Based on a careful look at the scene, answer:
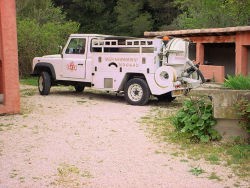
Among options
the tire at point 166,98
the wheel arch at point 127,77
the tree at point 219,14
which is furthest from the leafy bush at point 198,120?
the tree at point 219,14

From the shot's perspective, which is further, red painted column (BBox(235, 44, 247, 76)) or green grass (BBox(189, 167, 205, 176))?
red painted column (BBox(235, 44, 247, 76))

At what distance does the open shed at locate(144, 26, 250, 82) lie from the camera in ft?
58.3

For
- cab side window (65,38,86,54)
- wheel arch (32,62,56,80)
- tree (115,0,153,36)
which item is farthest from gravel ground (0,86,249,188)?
tree (115,0,153,36)

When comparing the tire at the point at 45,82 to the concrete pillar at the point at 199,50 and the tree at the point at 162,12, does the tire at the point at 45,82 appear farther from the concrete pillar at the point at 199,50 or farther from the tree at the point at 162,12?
the tree at the point at 162,12

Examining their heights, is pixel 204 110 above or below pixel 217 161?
above

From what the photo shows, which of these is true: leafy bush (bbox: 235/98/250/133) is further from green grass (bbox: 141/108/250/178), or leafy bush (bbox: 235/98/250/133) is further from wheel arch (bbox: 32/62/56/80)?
wheel arch (bbox: 32/62/56/80)

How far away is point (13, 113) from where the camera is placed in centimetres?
1099

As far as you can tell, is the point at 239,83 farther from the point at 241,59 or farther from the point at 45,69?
the point at 241,59

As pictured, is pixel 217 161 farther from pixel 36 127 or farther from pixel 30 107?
pixel 30 107

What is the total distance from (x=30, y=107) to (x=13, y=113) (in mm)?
1257

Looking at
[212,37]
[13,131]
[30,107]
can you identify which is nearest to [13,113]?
[30,107]

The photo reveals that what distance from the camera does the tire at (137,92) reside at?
12.5 m

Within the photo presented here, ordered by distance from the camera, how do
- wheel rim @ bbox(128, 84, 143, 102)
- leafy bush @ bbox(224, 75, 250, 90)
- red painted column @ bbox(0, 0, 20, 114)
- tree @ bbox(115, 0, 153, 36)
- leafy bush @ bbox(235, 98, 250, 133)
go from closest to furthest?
leafy bush @ bbox(235, 98, 250, 133), leafy bush @ bbox(224, 75, 250, 90), red painted column @ bbox(0, 0, 20, 114), wheel rim @ bbox(128, 84, 143, 102), tree @ bbox(115, 0, 153, 36)

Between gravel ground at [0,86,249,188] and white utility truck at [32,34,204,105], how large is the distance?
1.09 m
